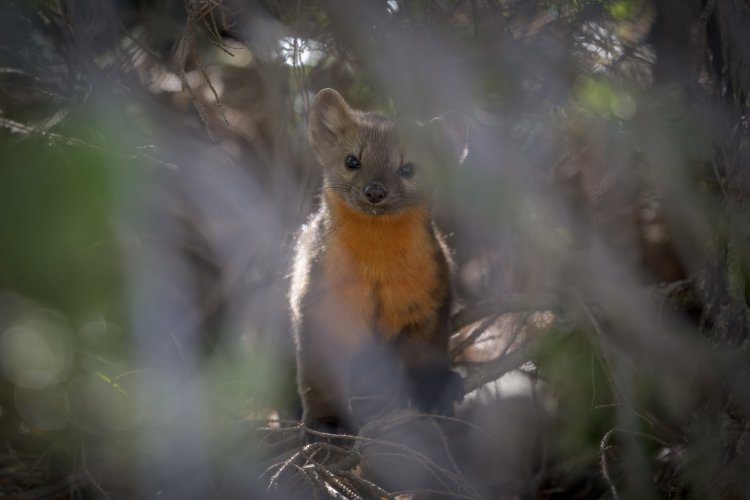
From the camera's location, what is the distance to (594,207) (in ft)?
16.6

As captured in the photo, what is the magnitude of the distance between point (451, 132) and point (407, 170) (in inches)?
14.2

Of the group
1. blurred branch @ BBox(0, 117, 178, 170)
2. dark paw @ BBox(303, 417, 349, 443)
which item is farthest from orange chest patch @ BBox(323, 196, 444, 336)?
blurred branch @ BBox(0, 117, 178, 170)

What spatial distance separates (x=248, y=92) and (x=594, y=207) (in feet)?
9.60

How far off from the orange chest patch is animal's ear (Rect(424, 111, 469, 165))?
542 mm

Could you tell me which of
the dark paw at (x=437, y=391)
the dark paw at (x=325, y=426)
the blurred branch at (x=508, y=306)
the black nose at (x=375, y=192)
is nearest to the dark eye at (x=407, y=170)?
the black nose at (x=375, y=192)

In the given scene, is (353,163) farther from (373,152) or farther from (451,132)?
(451,132)

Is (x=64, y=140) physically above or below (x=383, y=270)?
above

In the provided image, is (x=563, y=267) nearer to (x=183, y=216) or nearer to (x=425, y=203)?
(x=425, y=203)

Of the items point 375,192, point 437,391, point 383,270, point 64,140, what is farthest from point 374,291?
point 64,140

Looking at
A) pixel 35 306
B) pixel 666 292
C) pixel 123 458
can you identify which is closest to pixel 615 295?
pixel 666 292

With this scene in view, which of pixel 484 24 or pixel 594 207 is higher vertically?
pixel 484 24

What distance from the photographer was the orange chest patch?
4.29m

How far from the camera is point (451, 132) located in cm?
455

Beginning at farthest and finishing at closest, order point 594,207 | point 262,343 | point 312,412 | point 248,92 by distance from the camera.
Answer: point 248,92 → point 262,343 → point 594,207 → point 312,412
